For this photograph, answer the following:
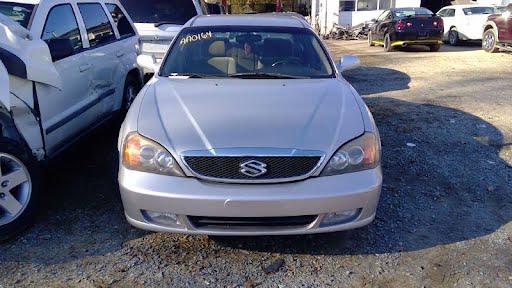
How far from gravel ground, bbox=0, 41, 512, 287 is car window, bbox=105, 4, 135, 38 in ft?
5.24

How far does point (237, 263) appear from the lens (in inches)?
128

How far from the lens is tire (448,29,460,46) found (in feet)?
59.4

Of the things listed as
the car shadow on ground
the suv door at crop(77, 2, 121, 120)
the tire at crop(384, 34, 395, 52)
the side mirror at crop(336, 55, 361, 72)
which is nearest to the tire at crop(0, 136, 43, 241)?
the car shadow on ground

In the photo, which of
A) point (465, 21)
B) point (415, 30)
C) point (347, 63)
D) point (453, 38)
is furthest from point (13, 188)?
point (453, 38)

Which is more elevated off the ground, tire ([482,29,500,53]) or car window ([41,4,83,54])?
car window ([41,4,83,54])

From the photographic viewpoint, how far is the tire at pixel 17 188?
3414mm

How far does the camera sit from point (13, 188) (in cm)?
351

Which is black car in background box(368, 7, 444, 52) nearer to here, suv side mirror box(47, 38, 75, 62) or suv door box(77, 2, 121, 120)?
suv door box(77, 2, 121, 120)

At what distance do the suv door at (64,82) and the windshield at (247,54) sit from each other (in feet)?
3.01

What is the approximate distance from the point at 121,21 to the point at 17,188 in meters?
3.46

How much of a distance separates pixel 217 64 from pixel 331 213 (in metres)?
1.91

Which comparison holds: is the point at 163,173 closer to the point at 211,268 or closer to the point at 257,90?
the point at 211,268

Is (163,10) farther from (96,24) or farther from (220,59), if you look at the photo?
(220,59)

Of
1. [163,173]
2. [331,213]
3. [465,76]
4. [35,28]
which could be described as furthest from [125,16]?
[465,76]
